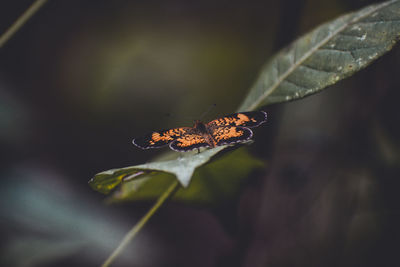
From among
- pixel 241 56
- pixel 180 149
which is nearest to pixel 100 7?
pixel 241 56

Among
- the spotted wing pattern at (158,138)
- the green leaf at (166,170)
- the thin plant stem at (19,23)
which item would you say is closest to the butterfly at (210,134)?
the spotted wing pattern at (158,138)

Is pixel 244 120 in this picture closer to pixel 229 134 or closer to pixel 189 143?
pixel 229 134

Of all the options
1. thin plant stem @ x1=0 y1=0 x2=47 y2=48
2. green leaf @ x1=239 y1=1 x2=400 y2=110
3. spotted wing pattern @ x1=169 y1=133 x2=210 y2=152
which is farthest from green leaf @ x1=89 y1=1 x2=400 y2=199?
thin plant stem @ x1=0 y1=0 x2=47 y2=48

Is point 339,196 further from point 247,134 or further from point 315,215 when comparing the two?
point 247,134

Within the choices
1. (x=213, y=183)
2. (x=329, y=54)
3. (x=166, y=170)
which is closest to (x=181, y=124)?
(x=213, y=183)

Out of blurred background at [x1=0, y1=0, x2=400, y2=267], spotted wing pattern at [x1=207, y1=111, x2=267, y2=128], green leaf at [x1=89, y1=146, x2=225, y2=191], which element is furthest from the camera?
blurred background at [x1=0, y1=0, x2=400, y2=267]

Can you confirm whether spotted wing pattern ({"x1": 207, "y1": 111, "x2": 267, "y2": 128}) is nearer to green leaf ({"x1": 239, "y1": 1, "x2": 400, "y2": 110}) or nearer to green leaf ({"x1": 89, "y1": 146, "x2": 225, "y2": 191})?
green leaf ({"x1": 239, "y1": 1, "x2": 400, "y2": 110})
